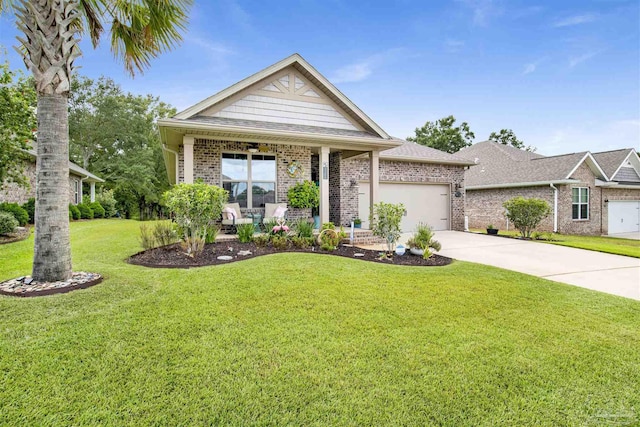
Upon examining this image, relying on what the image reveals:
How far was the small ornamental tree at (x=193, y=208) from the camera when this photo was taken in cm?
655

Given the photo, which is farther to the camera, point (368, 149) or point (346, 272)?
point (368, 149)

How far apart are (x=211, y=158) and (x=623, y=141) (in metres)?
34.2

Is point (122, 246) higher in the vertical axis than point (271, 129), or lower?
lower

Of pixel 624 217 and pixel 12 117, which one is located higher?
pixel 12 117

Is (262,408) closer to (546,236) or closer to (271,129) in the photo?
(271,129)

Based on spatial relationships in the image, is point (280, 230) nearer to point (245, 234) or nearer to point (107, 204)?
point (245, 234)

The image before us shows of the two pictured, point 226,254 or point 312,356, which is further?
point 226,254

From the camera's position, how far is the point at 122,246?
796cm

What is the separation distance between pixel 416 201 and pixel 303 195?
6.11 m

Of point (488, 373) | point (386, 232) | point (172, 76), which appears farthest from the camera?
point (172, 76)

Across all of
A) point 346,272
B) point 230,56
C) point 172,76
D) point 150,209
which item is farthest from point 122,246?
point 150,209

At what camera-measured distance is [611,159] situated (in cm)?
1909

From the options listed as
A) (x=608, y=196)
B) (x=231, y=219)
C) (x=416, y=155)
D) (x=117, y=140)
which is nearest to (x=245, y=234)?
(x=231, y=219)

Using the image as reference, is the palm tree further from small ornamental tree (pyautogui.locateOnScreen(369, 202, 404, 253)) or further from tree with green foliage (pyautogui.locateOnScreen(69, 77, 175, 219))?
tree with green foliage (pyautogui.locateOnScreen(69, 77, 175, 219))
